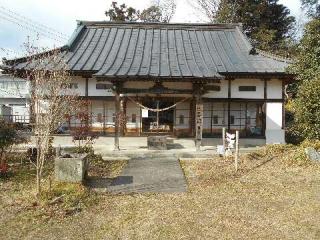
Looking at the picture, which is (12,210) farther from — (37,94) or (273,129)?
(273,129)

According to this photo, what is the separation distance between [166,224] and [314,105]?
30.9ft

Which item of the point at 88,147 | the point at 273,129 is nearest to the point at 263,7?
the point at 273,129

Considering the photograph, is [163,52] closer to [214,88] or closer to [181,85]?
[181,85]

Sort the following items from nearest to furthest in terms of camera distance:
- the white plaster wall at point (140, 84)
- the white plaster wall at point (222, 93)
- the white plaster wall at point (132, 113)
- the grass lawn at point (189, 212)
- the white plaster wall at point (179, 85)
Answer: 1. the grass lawn at point (189, 212)
2. the white plaster wall at point (179, 85)
3. the white plaster wall at point (140, 84)
4. the white plaster wall at point (222, 93)
5. the white plaster wall at point (132, 113)

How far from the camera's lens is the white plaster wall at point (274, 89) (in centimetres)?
1812

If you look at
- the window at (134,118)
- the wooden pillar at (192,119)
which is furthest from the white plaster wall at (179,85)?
the window at (134,118)

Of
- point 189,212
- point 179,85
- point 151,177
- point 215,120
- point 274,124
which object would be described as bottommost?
point 189,212

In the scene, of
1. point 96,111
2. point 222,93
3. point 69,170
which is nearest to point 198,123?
point 222,93

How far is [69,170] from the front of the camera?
34.0 feet

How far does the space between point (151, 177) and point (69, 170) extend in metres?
2.63

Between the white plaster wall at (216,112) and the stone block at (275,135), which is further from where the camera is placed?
the white plaster wall at (216,112)

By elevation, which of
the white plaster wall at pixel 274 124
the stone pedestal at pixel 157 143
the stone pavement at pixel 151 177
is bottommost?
the stone pavement at pixel 151 177

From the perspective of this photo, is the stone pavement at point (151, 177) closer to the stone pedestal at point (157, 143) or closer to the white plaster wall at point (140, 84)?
the stone pedestal at point (157, 143)

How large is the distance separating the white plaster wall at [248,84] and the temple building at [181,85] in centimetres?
5
